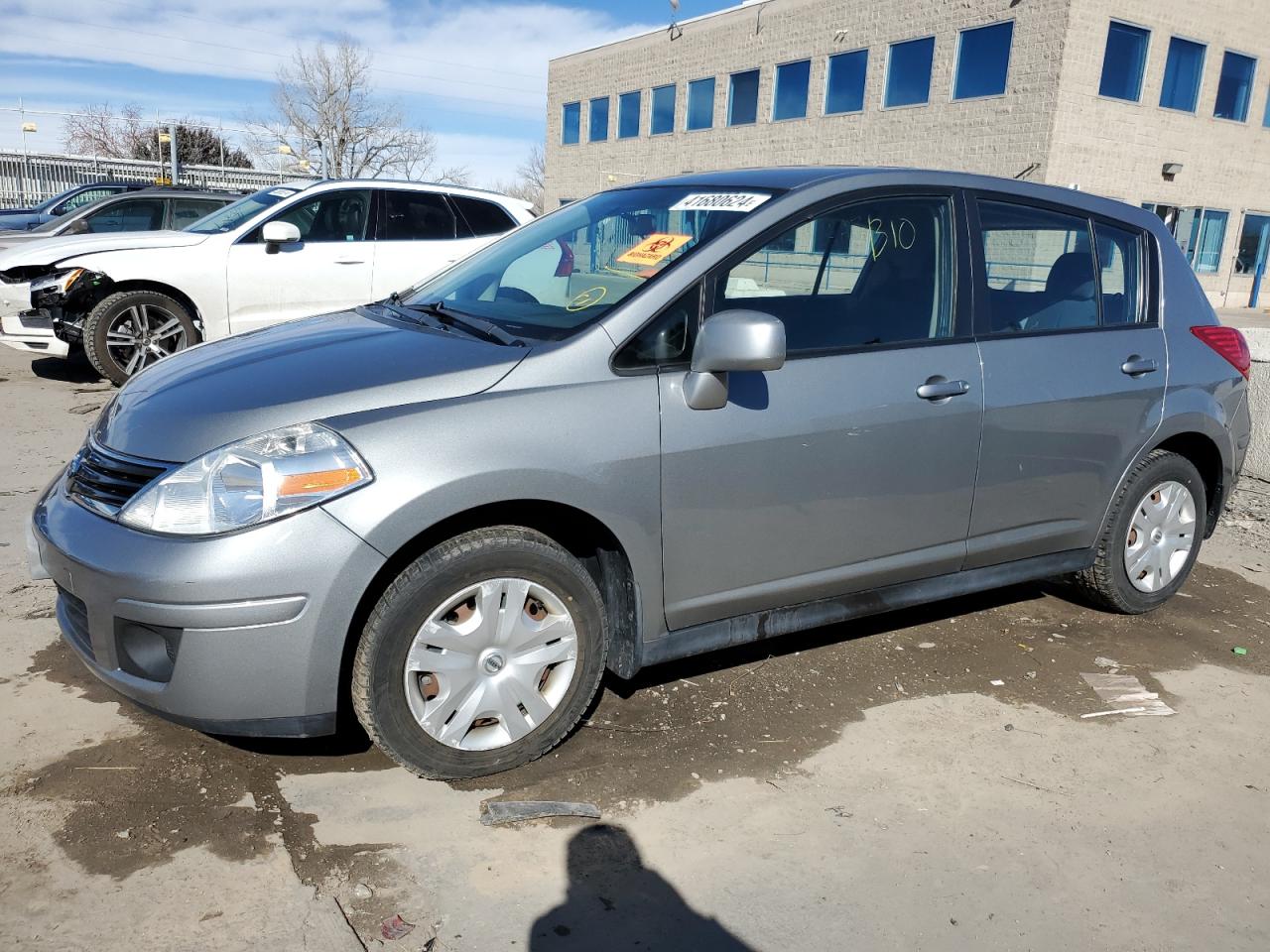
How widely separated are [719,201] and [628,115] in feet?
108

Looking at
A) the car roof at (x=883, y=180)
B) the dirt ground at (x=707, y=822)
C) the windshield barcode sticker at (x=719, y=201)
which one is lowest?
the dirt ground at (x=707, y=822)

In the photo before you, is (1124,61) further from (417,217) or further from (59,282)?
(59,282)

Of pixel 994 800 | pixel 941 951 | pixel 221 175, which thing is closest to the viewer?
pixel 941 951

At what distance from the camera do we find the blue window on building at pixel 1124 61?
70.9 ft

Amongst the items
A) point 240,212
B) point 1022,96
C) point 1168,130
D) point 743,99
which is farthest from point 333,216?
point 743,99

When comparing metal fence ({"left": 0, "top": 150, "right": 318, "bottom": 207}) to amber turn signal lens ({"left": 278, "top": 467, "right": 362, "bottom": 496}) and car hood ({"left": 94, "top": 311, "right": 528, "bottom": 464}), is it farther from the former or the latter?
amber turn signal lens ({"left": 278, "top": 467, "right": 362, "bottom": 496})

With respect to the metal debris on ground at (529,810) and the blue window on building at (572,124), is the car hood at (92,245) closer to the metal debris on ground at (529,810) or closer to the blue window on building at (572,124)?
the metal debris on ground at (529,810)

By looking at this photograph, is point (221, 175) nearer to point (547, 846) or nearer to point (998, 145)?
point (998, 145)

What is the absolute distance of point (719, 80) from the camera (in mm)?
30141

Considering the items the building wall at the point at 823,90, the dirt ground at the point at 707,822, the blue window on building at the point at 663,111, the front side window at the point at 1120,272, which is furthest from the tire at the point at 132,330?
the blue window on building at the point at 663,111

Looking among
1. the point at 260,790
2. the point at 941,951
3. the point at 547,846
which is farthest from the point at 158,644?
the point at 941,951

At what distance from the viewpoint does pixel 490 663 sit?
287 cm

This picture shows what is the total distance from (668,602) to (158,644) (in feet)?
4.72

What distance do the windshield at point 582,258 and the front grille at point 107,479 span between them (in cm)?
114
